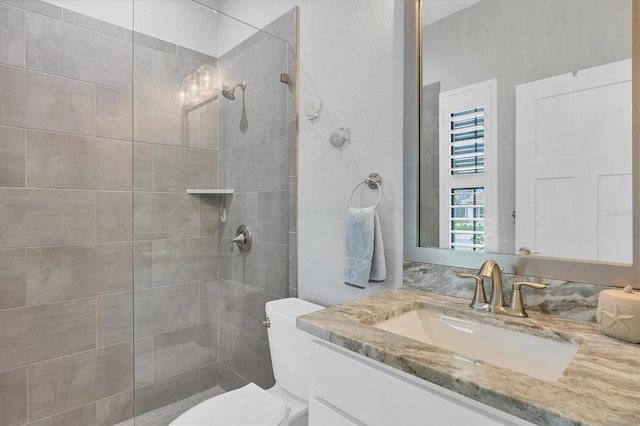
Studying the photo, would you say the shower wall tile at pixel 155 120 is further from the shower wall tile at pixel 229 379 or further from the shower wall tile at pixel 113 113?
the shower wall tile at pixel 229 379

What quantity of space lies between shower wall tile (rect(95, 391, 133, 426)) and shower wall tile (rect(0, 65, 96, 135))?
1.45 m

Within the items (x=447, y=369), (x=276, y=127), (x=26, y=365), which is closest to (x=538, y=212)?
(x=447, y=369)

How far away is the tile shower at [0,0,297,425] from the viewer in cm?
153

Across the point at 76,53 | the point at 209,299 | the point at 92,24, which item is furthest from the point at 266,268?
the point at 92,24

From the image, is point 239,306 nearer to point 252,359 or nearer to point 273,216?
point 252,359

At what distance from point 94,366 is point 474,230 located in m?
2.00

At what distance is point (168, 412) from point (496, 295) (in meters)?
1.57

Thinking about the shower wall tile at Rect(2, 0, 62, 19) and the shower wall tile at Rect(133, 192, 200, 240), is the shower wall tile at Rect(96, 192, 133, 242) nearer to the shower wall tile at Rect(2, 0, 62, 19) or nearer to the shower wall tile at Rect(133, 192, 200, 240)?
the shower wall tile at Rect(133, 192, 200, 240)

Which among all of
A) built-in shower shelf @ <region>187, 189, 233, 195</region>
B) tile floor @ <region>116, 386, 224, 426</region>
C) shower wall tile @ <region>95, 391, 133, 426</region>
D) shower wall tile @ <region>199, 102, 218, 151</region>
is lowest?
shower wall tile @ <region>95, 391, 133, 426</region>

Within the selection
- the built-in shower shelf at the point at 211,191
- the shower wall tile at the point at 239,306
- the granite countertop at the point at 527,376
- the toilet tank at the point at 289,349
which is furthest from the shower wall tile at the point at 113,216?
the granite countertop at the point at 527,376

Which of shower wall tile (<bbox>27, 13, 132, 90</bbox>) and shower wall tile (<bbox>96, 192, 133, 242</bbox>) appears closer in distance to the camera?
shower wall tile (<bbox>27, 13, 132, 90</bbox>)

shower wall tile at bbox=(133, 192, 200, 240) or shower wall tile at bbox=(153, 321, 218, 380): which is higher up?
Answer: shower wall tile at bbox=(133, 192, 200, 240)

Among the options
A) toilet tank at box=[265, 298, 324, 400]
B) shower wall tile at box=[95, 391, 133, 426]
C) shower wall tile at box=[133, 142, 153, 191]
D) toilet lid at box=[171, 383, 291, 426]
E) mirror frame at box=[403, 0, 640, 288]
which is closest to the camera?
mirror frame at box=[403, 0, 640, 288]

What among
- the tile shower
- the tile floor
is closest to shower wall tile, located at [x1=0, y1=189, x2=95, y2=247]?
the tile shower
